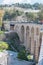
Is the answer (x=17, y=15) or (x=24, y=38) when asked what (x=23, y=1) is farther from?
(x=24, y=38)

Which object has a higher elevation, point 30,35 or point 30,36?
point 30,35

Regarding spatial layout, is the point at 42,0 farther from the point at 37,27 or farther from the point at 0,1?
the point at 37,27

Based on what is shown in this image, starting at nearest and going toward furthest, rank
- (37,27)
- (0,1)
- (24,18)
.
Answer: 1. (37,27)
2. (24,18)
3. (0,1)

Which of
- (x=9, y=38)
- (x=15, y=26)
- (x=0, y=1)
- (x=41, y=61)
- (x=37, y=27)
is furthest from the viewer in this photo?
(x=0, y=1)

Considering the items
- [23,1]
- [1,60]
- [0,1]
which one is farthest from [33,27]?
[23,1]

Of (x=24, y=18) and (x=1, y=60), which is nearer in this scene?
(x=1, y=60)

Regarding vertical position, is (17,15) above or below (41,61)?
below

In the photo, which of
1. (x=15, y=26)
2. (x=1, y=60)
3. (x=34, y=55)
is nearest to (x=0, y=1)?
(x=15, y=26)

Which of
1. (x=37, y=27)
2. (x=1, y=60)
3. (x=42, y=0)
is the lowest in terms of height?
(x=42, y=0)
